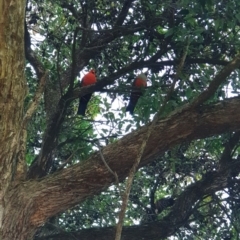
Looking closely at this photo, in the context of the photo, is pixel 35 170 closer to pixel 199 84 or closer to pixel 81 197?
pixel 81 197

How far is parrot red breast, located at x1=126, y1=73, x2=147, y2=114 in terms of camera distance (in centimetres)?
554

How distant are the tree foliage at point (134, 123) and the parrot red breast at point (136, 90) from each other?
70mm

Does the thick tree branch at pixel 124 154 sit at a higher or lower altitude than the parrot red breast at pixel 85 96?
lower

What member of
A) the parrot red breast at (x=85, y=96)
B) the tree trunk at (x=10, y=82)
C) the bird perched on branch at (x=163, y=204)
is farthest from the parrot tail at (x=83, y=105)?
the tree trunk at (x=10, y=82)

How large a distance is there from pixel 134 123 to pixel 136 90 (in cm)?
82

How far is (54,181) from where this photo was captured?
4277mm

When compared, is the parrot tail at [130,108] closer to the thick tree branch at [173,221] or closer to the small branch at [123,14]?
the small branch at [123,14]

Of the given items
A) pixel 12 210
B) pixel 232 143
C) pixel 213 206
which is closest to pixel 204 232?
pixel 213 206

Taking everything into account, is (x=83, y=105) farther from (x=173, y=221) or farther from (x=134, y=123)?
(x=173, y=221)

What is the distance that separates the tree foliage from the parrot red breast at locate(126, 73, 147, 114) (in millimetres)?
70

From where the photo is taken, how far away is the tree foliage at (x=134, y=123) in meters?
4.32

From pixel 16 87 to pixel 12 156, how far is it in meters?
0.43

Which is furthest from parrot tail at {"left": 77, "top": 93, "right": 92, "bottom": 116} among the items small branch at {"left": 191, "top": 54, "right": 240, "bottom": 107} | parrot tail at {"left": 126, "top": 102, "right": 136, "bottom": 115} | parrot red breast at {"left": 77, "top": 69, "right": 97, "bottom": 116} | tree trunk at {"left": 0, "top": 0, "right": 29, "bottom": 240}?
tree trunk at {"left": 0, "top": 0, "right": 29, "bottom": 240}

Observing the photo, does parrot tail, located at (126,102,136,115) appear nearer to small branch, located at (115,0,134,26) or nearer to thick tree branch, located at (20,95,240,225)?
small branch, located at (115,0,134,26)
